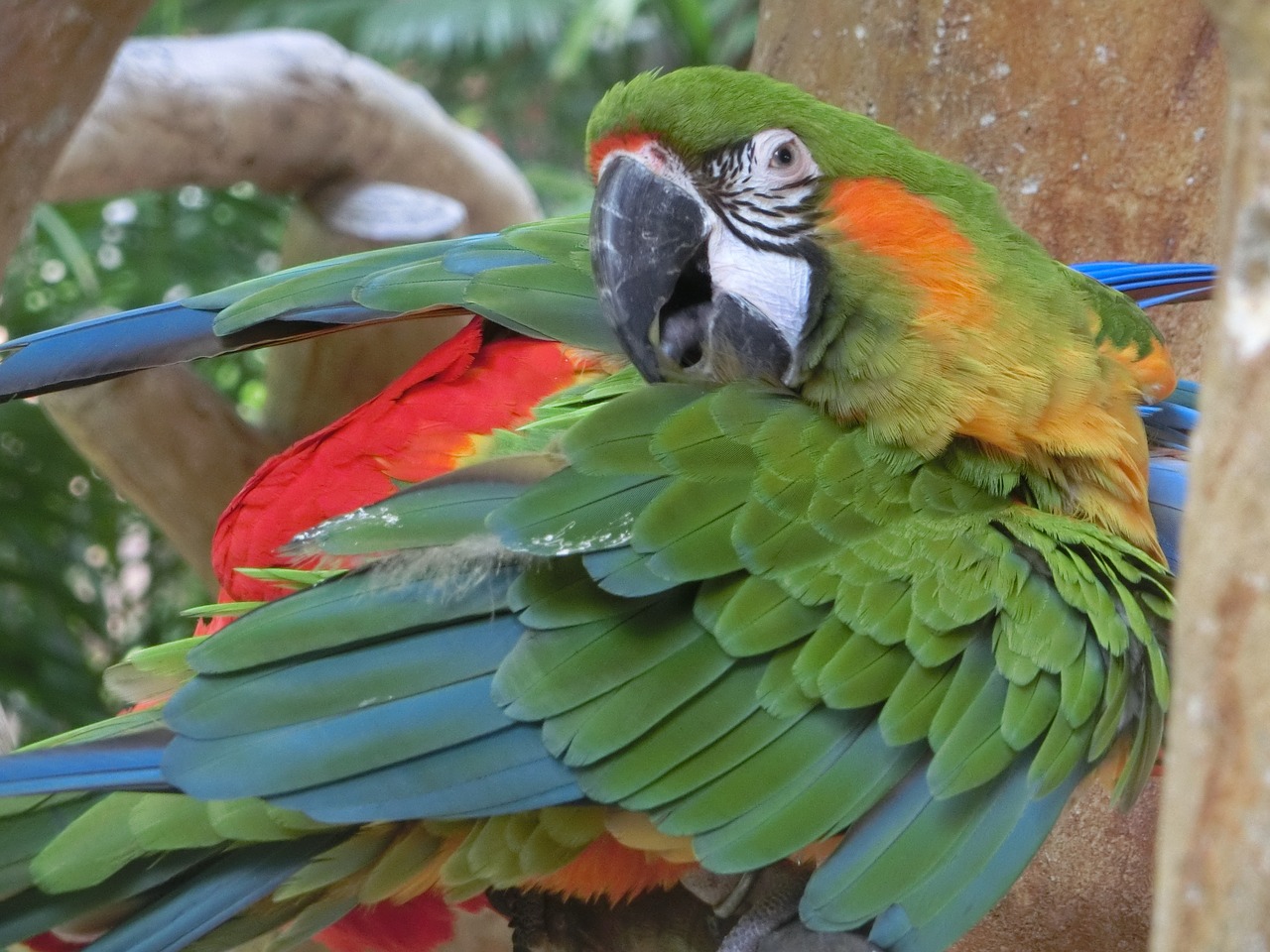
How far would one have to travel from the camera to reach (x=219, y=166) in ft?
Answer: 6.09

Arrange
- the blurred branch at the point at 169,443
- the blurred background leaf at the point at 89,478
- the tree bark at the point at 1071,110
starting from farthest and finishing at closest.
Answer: the blurred background leaf at the point at 89,478 < the blurred branch at the point at 169,443 < the tree bark at the point at 1071,110

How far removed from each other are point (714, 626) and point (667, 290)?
0.23 meters

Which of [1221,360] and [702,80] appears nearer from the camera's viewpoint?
[1221,360]

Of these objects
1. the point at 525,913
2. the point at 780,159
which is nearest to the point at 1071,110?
the point at 780,159

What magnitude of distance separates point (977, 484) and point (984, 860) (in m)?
0.25

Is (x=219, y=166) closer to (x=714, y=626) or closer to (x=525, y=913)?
(x=525, y=913)

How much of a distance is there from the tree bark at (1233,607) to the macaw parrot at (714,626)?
0.39 metres

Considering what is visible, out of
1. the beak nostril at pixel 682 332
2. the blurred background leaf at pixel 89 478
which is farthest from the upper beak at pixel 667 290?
the blurred background leaf at pixel 89 478

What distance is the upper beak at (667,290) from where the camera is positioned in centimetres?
83

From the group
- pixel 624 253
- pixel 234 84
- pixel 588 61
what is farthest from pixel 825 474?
pixel 588 61

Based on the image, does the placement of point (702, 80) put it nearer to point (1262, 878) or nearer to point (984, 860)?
point (984, 860)

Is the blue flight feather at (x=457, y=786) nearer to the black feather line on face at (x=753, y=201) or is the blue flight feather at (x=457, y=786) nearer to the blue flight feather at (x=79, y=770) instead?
the blue flight feather at (x=79, y=770)

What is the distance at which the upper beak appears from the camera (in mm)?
826

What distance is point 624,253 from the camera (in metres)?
0.82
